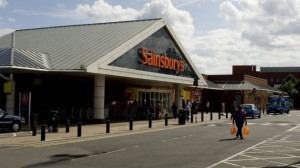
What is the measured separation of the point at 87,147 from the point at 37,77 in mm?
18160

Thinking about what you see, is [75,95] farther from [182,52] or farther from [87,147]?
[87,147]

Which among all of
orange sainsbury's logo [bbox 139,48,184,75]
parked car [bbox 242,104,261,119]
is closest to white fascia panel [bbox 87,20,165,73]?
orange sainsbury's logo [bbox 139,48,184,75]

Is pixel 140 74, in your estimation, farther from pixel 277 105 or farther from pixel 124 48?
pixel 277 105

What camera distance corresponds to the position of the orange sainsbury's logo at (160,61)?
36250 mm

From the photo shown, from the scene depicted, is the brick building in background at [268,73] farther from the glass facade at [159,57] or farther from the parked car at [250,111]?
the glass facade at [159,57]

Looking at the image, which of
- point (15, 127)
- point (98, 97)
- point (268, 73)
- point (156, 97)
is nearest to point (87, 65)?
point (98, 97)

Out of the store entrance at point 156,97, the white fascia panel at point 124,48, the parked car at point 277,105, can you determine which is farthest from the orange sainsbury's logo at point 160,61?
the parked car at point 277,105

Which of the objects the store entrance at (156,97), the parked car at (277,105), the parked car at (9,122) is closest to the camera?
the parked car at (9,122)

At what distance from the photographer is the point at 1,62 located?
27.0 meters

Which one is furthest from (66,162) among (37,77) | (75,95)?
(75,95)

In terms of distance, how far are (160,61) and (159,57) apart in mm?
358

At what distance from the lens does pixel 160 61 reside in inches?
1551

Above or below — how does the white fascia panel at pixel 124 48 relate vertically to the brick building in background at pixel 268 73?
below

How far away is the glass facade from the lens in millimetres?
34125
